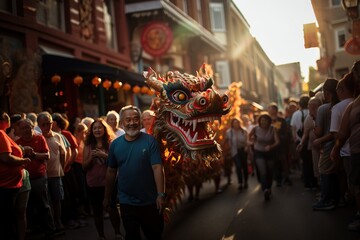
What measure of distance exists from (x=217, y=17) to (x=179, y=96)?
92.3 ft

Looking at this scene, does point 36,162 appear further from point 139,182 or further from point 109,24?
point 109,24

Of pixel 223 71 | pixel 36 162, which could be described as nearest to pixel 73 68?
pixel 36 162

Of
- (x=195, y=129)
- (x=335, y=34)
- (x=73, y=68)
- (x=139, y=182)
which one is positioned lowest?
(x=139, y=182)

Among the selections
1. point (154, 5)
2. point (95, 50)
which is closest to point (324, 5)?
point (154, 5)

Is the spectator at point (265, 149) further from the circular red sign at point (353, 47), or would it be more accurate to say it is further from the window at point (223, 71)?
the window at point (223, 71)

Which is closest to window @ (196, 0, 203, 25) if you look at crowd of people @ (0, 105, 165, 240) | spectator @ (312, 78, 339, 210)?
crowd of people @ (0, 105, 165, 240)

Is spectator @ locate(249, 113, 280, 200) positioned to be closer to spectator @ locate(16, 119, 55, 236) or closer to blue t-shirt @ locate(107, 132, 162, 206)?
spectator @ locate(16, 119, 55, 236)

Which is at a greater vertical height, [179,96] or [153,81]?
[153,81]

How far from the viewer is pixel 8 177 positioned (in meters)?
5.19

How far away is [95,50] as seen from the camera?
48.0 ft

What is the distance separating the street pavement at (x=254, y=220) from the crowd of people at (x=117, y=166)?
0.28 metres

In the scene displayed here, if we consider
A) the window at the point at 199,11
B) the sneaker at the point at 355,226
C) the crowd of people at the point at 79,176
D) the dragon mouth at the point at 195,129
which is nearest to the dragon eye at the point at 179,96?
the dragon mouth at the point at 195,129

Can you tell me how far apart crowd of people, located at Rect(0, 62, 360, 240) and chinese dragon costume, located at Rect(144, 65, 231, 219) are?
34cm

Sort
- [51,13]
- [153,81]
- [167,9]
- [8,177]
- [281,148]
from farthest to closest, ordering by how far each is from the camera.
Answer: [167,9]
[51,13]
[281,148]
[153,81]
[8,177]
